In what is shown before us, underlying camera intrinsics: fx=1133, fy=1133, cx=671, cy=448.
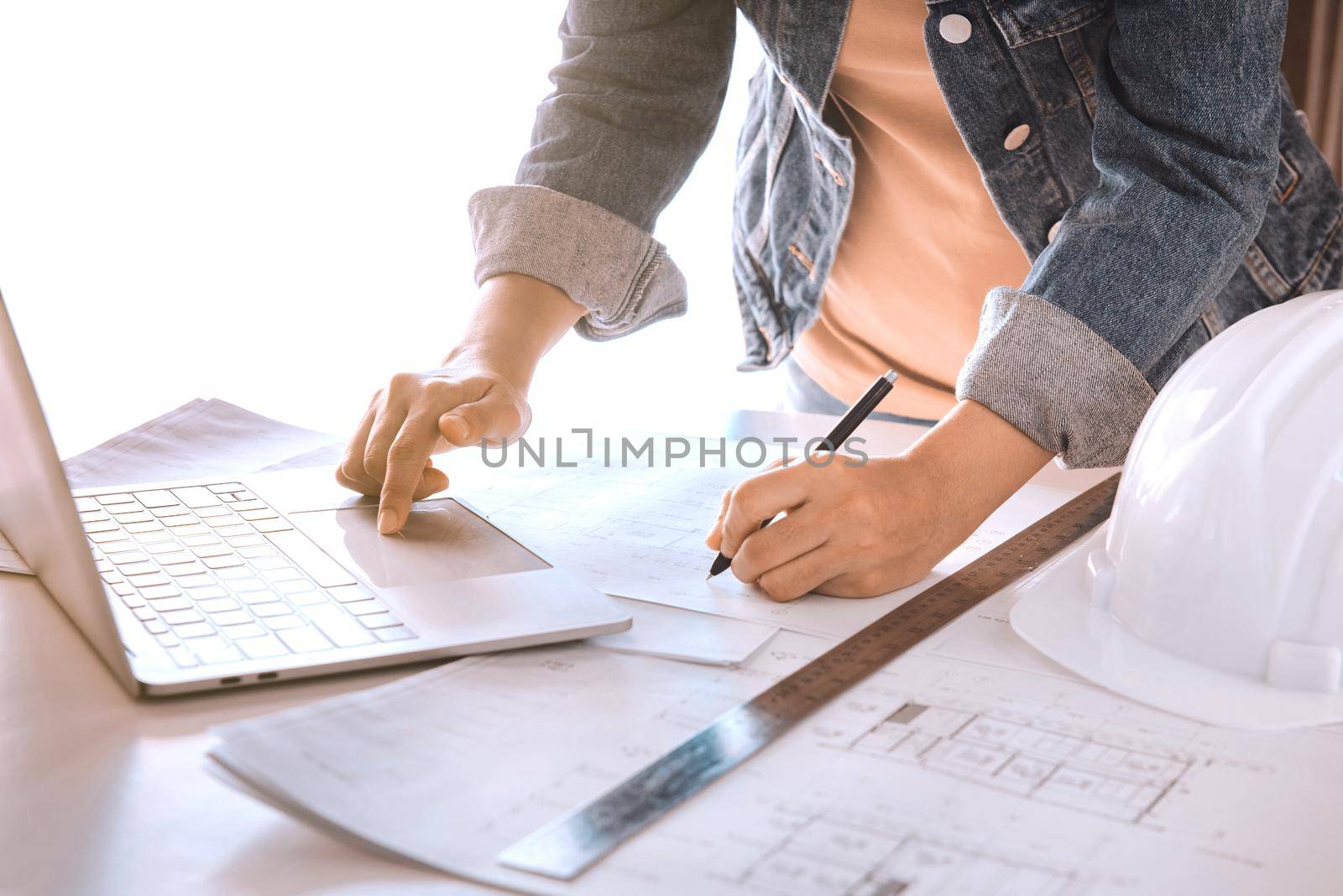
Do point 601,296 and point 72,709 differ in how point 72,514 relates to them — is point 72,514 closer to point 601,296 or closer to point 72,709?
point 72,709

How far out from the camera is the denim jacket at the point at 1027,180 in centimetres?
89

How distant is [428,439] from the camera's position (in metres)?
0.95

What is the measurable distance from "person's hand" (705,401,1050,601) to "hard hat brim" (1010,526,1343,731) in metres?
0.09

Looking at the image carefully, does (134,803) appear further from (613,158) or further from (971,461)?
(613,158)

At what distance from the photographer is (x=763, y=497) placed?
812 mm

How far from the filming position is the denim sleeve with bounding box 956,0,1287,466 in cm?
88

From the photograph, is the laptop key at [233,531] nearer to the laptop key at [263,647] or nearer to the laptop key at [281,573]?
the laptop key at [281,573]

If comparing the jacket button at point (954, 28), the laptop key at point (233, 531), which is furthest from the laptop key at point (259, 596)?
the jacket button at point (954, 28)

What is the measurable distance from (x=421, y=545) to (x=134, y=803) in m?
0.33

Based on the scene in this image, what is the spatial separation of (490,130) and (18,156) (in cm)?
109

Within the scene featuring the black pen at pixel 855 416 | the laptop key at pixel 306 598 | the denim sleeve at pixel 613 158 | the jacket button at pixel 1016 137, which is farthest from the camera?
the denim sleeve at pixel 613 158

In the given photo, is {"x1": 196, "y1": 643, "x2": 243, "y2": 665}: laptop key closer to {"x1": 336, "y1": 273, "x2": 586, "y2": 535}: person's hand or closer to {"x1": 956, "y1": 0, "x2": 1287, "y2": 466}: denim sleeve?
{"x1": 336, "y1": 273, "x2": 586, "y2": 535}: person's hand

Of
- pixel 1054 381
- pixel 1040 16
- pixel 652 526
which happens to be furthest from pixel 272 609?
pixel 1040 16

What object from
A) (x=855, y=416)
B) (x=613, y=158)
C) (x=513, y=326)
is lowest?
(x=855, y=416)
